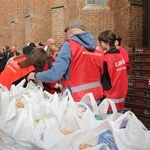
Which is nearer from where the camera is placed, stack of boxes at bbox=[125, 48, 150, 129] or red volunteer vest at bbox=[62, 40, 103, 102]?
red volunteer vest at bbox=[62, 40, 103, 102]

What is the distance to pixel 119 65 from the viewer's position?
4395mm

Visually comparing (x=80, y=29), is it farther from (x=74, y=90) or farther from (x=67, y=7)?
(x=67, y=7)

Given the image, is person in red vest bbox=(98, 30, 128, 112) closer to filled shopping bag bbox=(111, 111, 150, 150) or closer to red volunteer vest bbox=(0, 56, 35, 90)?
red volunteer vest bbox=(0, 56, 35, 90)

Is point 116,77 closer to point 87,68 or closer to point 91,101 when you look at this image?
point 87,68

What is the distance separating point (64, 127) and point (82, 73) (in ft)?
4.06

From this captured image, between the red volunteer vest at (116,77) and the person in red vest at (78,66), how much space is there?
152mm

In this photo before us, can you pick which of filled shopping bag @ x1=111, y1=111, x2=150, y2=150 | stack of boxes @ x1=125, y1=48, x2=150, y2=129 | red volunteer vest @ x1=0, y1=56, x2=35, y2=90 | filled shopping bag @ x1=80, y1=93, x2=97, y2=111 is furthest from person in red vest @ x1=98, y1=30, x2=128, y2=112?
filled shopping bag @ x1=111, y1=111, x2=150, y2=150

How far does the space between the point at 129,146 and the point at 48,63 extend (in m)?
2.76

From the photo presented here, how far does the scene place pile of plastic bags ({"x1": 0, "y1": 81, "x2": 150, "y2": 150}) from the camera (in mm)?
2619

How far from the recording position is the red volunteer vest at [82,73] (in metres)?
4.06

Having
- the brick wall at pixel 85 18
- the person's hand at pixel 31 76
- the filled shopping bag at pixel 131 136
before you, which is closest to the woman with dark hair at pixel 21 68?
the person's hand at pixel 31 76

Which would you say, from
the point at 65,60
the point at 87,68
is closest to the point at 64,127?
the point at 65,60

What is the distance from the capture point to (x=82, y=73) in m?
4.09

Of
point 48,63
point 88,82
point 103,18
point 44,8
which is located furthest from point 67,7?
point 88,82
